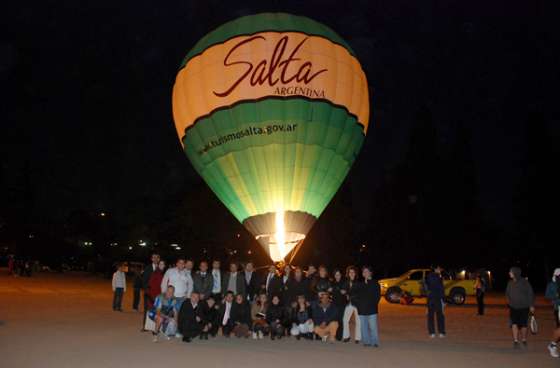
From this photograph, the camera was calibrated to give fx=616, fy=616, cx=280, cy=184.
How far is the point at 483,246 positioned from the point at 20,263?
31816mm

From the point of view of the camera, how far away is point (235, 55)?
1833 cm

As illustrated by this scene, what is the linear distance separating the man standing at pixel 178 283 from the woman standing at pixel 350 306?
330 centimetres

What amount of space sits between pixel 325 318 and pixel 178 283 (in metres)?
3.17

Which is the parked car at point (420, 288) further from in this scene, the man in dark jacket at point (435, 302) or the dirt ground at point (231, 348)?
the man in dark jacket at point (435, 302)

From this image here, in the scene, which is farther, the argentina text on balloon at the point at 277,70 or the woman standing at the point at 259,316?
the argentina text on balloon at the point at 277,70

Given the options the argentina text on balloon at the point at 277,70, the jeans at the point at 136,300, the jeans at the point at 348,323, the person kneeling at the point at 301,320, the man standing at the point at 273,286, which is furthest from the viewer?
the argentina text on balloon at the point at 277,70

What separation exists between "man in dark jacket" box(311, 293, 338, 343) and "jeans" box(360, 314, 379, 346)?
2.96ft

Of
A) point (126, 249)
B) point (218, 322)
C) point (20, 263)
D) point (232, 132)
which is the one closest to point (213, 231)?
point (20, 263)

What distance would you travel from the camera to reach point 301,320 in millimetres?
12609

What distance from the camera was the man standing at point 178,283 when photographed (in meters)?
13.0

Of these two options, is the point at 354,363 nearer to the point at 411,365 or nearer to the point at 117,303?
the point at 411,365

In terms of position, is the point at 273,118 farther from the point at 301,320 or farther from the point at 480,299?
the point at 480,299

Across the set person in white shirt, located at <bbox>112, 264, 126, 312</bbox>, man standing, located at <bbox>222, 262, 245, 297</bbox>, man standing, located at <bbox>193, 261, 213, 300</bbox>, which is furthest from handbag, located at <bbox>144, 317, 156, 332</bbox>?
person in white shirt, located at <bbox>112, 264, 126, 312</bbox>

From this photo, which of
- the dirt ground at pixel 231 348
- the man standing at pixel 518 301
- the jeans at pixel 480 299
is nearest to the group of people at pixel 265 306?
the dirt ground at pixel 231 348
